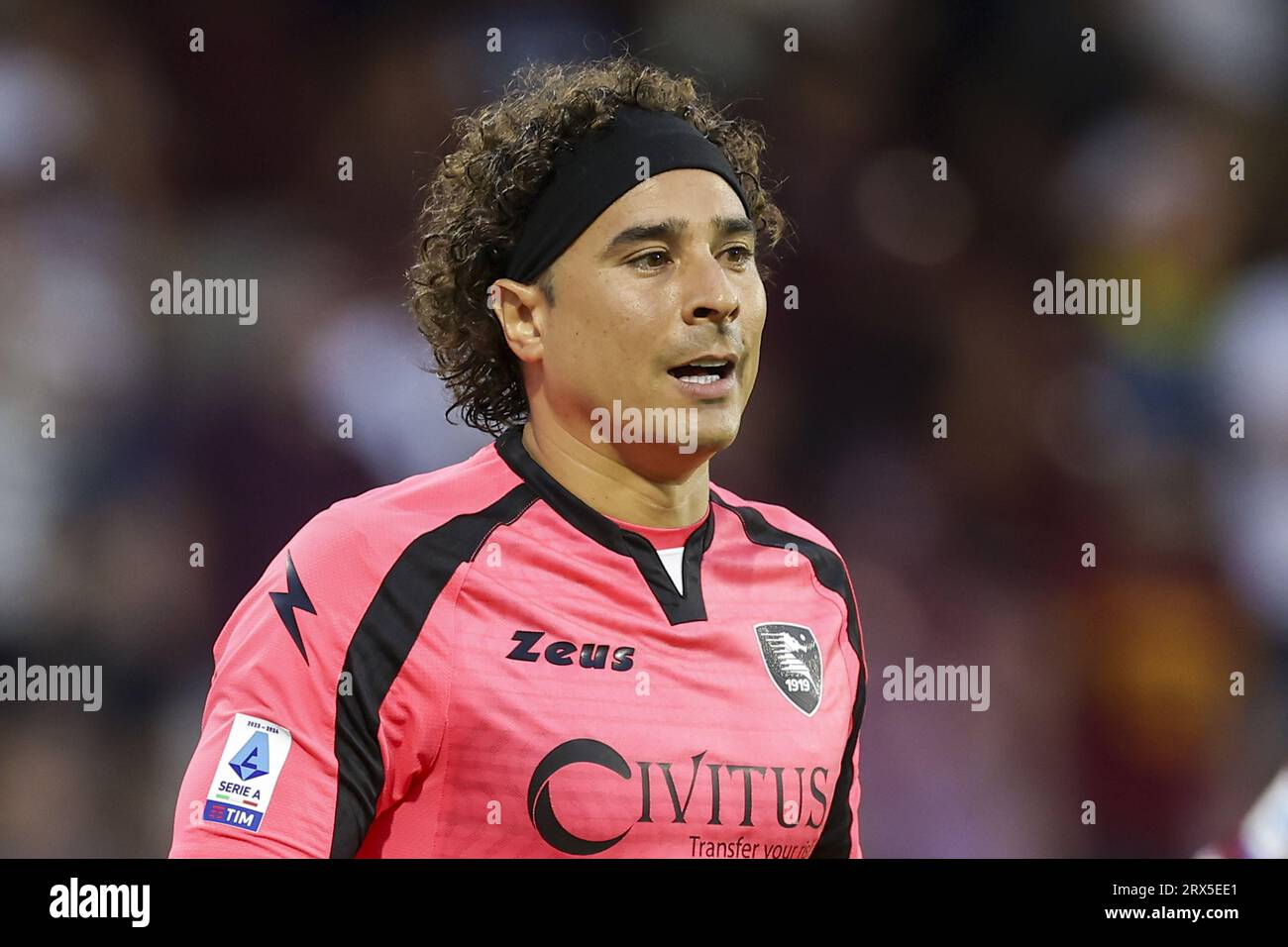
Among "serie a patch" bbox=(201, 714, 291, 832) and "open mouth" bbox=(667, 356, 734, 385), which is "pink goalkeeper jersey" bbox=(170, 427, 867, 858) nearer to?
"serie a patch" bbox=(201, 714, 291, 832)

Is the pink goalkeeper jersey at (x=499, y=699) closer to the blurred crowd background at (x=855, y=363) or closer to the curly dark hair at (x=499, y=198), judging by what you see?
the curly dark hair at (x=499, y=198)

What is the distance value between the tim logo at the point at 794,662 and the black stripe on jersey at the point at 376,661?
0.67 m

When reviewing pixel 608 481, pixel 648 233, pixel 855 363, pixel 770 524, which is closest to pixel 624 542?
pixel 608 481

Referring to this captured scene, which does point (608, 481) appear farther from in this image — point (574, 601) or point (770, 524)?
point (770, 524)

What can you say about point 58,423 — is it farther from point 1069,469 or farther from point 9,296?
point 1069,469

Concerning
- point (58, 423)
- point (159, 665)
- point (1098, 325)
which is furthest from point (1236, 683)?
point (58, 423)

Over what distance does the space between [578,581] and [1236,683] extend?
297 cm

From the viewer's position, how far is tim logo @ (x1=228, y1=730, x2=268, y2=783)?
2.23m

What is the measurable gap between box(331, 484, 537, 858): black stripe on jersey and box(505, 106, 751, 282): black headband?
2.24 ft

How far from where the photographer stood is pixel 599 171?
2742 millimetres

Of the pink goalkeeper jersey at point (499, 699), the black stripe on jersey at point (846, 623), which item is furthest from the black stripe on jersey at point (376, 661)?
the black stripe on jersey at point (846, 623)

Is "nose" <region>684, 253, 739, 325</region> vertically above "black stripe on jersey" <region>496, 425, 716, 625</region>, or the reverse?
"nose" <region>684, 253, 739, 325</region>

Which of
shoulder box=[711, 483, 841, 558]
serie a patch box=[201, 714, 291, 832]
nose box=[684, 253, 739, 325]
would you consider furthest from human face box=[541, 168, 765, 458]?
serie a patch box=[201, 714, 291, 832]

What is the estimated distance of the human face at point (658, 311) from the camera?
2.61 m
